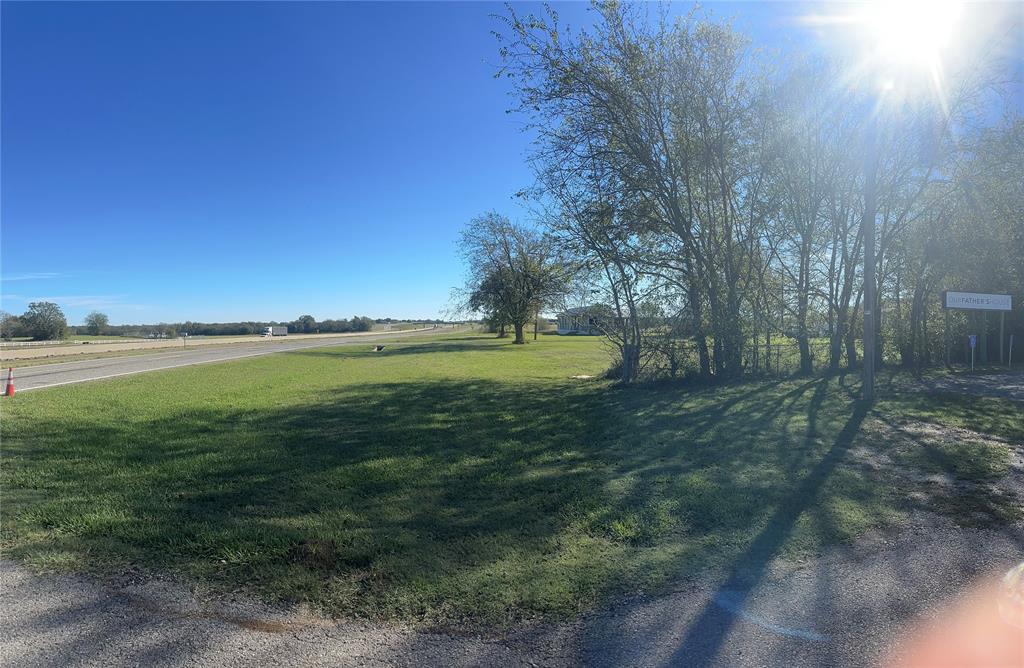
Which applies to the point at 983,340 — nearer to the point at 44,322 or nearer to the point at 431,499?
the point at 431,499

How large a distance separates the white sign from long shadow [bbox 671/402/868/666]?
40.9 ft

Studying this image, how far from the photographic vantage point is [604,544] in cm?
404

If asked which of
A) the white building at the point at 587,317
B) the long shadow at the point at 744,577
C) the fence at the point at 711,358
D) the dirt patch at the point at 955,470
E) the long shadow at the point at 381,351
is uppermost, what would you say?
the white building at the point at 587,317

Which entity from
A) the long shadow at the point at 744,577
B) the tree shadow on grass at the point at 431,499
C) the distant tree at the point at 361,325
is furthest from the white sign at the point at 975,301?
the distant tree at the point at 361,325

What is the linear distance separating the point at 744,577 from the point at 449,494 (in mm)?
2762

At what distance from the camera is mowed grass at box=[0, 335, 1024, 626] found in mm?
3518

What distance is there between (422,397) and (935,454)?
9.46 m

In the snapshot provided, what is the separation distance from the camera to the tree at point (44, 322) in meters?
60.5

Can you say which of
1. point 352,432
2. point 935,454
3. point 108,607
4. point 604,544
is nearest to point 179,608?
point 108,607

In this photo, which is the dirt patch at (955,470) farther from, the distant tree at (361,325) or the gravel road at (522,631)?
the distant tree at (361,325)

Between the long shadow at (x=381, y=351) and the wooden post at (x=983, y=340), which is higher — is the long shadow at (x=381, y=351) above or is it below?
below

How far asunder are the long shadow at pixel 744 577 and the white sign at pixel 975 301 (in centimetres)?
1248

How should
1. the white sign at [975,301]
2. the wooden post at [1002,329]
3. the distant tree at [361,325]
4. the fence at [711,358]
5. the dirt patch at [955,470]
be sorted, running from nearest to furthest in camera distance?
1. the dirt patch at [955,470]
2. the fence at [711,358]
3. the white sign at [975,301]
4. the wooden post at [1002,329]
5. the distant tree at [361,325]

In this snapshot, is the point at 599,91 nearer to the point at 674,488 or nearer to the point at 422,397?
the point at 422,397
